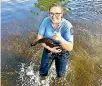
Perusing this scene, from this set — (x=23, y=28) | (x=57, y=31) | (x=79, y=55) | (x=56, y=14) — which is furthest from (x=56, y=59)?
(x=23, y=28)

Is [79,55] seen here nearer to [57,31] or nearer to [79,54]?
[79,54]

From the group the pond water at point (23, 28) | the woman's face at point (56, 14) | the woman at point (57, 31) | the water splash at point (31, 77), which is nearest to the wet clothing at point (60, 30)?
the woman at point (57, 31)

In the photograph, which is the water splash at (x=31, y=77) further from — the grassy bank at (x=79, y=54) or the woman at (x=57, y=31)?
the woman at (x=57, y=31)

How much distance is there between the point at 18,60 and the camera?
30.6ft

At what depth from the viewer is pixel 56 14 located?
593cm

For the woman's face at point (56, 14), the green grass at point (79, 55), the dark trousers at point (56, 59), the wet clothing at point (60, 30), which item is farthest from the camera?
the green grass at point (79, 55)

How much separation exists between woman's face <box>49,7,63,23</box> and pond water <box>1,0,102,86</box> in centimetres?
298

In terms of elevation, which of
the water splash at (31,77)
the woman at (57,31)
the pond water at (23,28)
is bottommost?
the water splash at (31,77)

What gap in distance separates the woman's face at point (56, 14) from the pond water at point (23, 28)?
9.78ft

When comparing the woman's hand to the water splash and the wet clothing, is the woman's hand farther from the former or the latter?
the water splash

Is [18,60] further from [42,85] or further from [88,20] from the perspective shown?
[88,20]

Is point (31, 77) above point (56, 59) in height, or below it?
below

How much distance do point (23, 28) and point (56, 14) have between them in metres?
5.67

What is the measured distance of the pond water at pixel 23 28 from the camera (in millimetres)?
8596
